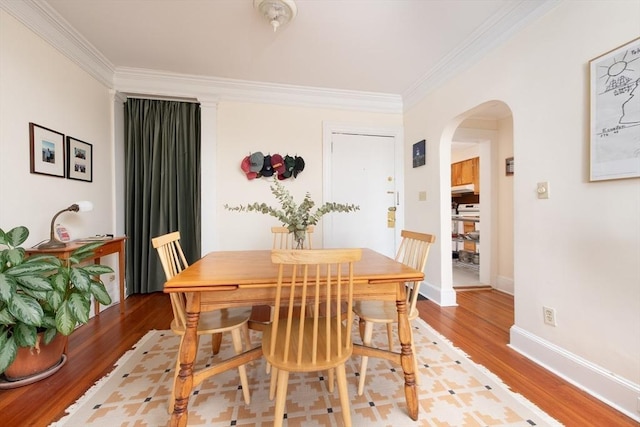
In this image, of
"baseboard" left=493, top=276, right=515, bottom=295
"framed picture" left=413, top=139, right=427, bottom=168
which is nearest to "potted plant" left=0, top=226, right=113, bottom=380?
"framed picture" left=413, top=139, right=427, bottom=168

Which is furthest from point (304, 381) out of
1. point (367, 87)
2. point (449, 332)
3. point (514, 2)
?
point (367, 87)

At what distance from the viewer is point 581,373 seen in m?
1.54

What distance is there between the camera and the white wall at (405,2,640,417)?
53.8 inches

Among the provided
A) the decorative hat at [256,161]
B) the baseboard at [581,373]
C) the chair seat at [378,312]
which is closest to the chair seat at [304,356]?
the chair seat at [378,312]

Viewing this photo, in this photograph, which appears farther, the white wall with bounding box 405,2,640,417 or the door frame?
the door frame

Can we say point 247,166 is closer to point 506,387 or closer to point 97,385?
point 97,385

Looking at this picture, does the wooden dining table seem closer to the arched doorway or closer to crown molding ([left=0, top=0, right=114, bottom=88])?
crown molding ([left=0, top=0, right=114, bottom=88])

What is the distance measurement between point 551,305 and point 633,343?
0.41 metres

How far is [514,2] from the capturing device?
185cm

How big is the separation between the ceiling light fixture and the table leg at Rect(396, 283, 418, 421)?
6.66ft

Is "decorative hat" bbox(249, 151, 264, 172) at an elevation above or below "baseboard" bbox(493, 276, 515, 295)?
above

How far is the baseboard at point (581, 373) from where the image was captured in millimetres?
1334

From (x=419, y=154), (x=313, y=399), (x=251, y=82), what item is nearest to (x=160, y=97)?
(x=251, y=82)

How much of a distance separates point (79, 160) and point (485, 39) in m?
3.76
